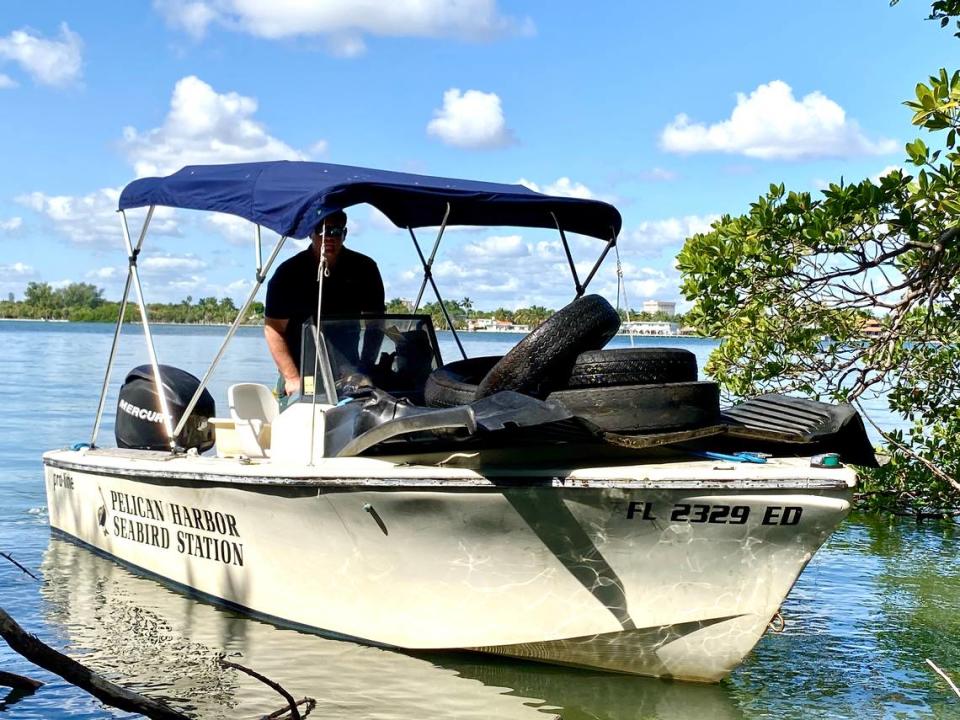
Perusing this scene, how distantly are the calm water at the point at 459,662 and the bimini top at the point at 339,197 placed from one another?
1098mm

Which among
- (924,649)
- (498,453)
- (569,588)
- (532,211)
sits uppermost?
(532,211)

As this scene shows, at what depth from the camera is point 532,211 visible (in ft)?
29.0

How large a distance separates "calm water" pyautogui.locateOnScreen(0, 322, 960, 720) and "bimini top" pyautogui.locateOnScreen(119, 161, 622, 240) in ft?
3.60

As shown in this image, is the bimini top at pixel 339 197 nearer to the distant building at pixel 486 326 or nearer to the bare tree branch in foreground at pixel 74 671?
the distant building at pixel 486 326

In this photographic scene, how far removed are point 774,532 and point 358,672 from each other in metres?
2.44

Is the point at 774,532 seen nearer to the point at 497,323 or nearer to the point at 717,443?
the point at 717,443

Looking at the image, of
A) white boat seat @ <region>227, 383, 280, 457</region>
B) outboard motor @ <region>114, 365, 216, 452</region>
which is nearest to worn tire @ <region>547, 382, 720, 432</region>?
white boat seat @ <region>227, 383, 280, 457</region>

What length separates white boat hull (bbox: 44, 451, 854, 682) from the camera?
603cm

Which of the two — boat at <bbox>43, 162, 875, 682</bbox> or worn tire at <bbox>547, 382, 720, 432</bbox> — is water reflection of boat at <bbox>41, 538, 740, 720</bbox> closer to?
boat at <bbox>43, 162, 875, 682</bbox>

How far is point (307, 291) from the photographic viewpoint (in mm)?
8250

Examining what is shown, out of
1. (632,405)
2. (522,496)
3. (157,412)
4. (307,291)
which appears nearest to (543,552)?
(522,496)

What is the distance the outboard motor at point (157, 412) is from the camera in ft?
28.7

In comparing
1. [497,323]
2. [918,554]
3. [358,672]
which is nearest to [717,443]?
[358,672]

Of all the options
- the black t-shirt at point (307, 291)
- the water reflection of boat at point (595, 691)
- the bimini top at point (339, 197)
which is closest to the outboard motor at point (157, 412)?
the black t-shirt at point (307, 291)
